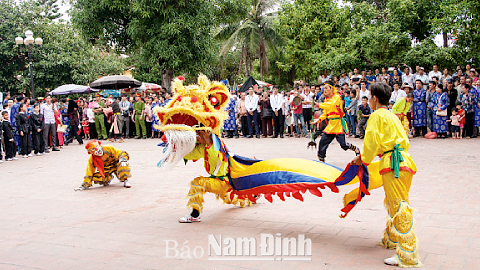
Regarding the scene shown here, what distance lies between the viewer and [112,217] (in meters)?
5.93

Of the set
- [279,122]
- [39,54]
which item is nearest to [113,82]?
[279,122]

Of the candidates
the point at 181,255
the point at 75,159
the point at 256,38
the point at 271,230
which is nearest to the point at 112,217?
the point at 181,255

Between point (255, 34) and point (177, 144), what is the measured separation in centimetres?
2482

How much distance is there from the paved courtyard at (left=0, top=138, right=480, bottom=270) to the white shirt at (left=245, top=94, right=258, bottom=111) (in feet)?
25.9

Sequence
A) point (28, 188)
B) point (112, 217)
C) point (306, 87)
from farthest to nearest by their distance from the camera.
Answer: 1. point (306, 87)
2. point (28, 188)
3. point (112, 217)

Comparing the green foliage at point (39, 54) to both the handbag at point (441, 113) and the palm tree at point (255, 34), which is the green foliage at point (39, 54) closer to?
the palm tree at point (255, 34)

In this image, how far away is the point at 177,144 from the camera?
17.1ft

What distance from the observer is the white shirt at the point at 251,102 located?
16375mm

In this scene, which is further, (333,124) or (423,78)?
(423,78)

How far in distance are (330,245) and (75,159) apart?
10.1m

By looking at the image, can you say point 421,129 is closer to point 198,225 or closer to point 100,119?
point 198,225

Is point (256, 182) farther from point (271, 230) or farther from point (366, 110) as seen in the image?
point (366, 110)

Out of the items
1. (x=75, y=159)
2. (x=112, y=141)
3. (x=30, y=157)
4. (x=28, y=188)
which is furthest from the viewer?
(x=112, y=141)

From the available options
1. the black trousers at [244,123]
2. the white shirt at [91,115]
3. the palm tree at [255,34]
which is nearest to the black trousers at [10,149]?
the white shirt at [91,115]
